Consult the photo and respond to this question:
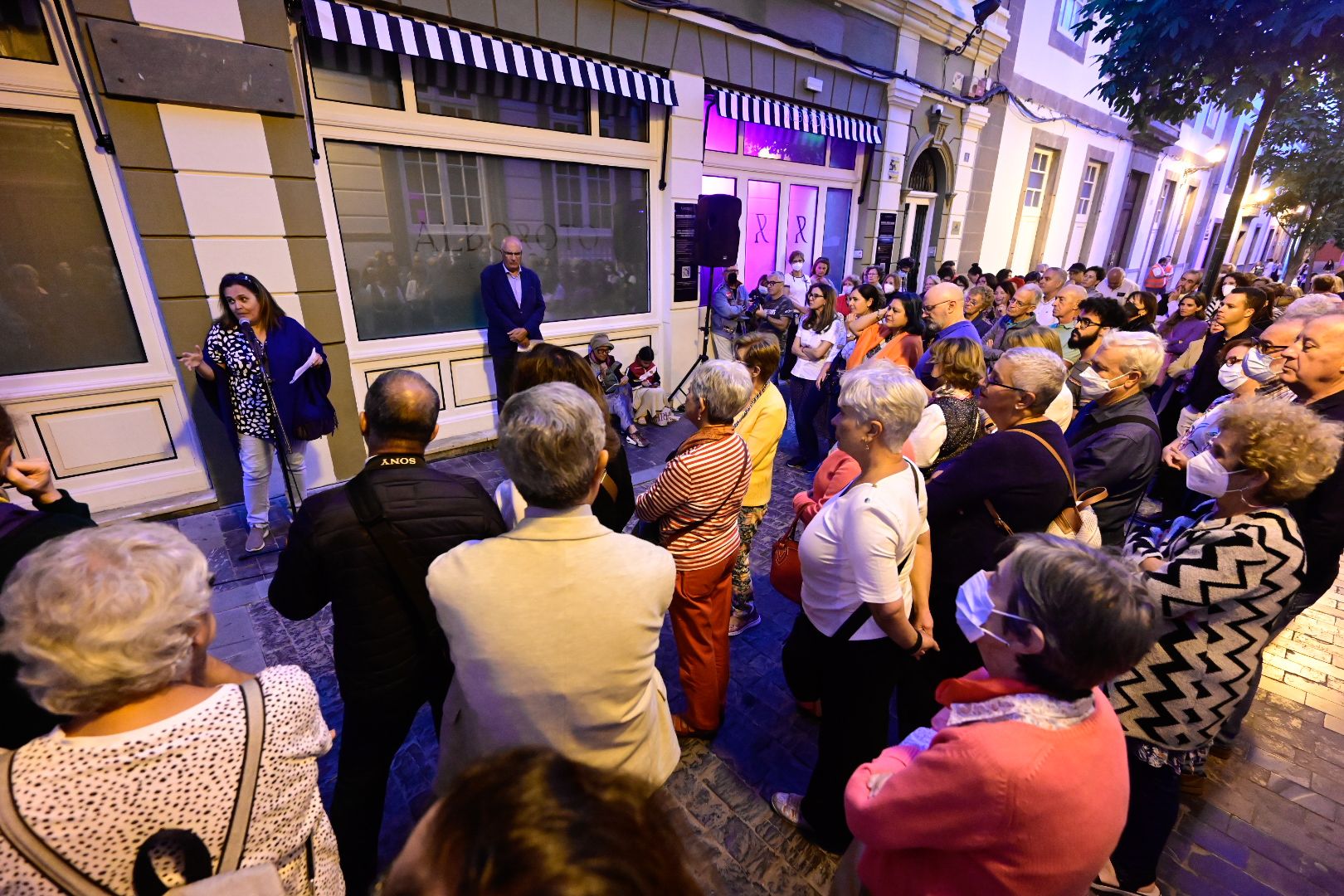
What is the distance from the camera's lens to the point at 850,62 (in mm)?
7840

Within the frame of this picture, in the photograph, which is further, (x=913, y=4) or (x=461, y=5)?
(x=913, y=4)

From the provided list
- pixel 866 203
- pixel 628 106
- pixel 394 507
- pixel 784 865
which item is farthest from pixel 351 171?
pixel 866 203

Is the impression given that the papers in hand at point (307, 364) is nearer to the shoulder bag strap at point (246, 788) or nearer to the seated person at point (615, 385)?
the seated person at point (615, 385)

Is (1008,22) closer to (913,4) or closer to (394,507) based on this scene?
(913,4)

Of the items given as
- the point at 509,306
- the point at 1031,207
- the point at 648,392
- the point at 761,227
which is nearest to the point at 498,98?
the point at 509,306

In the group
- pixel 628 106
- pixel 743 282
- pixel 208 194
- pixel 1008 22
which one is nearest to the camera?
pixel 208 194

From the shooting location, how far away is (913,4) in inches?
330

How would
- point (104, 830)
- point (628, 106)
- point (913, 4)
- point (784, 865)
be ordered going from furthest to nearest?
point (913, 4)
point (628, 106)
point (784, 865)
point (104, 830)

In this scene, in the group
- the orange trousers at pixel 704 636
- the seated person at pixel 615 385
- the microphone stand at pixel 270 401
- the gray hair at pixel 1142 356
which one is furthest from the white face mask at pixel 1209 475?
the microphone stand at pixel 270 401

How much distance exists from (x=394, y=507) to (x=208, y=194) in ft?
12.8

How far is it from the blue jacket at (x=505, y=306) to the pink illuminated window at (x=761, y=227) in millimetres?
4174

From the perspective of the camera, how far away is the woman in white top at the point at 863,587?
179 cm

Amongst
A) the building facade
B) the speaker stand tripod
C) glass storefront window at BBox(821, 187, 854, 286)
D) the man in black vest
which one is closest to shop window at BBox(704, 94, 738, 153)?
the building facade

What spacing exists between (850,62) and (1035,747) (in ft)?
30.1
